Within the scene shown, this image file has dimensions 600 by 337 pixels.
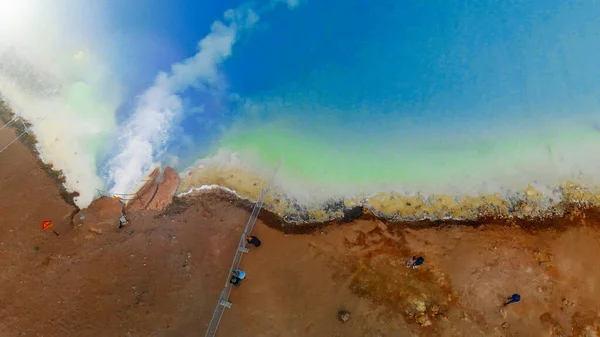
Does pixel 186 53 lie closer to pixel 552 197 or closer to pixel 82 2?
pixel 82 2

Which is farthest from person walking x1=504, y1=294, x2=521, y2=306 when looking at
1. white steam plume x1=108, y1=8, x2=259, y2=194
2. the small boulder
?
white steam plume x1=108, y1=8, x2=259, y2=194

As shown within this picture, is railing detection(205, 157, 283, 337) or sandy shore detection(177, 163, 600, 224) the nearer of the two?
railing detection(205, 157, 283, 337)

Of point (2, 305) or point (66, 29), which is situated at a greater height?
point (66, 29)

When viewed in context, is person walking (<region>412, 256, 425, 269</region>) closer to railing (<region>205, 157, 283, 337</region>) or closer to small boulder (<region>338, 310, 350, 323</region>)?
small boulder (<region>338, 310, 350, 323</region>)

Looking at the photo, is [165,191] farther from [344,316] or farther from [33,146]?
[344,316]

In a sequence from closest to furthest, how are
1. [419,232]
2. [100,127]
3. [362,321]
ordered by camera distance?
[362,321] → [419,232] → [100,127]

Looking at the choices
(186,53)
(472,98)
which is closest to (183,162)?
(186,53)

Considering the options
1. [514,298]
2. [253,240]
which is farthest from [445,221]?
[253,240]
